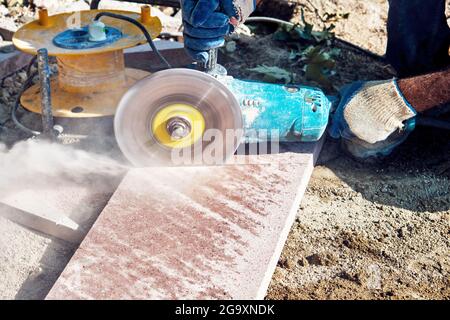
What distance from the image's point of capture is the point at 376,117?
4.08 meters

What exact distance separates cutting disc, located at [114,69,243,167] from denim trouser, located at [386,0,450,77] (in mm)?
1706

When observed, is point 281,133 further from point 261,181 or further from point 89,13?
point 89,13

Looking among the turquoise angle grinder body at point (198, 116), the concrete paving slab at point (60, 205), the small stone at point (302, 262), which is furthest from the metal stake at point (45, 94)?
the small stone at point (302, 262)

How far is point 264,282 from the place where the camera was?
3.13 meters

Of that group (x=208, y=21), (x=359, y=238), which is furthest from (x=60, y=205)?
(x=359, y=238)

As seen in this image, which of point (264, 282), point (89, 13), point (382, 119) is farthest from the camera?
point (89, 13)

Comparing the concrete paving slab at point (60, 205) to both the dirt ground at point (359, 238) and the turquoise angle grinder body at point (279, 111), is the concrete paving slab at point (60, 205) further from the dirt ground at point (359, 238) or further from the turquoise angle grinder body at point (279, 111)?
the turquoise angle grinder body at point (279, 111)

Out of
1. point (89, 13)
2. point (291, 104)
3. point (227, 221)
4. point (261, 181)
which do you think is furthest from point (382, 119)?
point (89, 13)

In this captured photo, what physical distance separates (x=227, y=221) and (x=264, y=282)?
1.42 feet

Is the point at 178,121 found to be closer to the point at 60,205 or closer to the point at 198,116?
the point at 198,116

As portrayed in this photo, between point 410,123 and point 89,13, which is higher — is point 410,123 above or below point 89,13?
below

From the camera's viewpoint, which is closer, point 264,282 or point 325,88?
point 264,282

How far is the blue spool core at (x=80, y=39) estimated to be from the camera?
3.96m

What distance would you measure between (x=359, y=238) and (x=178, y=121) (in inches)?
48.6
